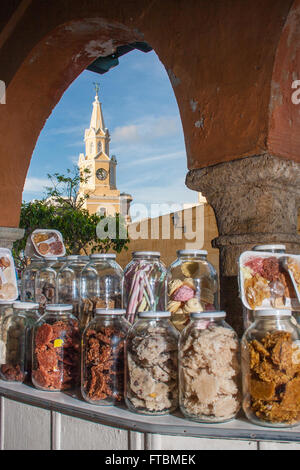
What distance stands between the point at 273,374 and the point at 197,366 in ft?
0.57

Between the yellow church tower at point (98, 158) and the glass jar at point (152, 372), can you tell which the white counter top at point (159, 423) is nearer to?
the glass jar at point (152, 372)

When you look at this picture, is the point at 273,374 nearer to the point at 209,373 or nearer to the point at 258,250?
the point at 209,373

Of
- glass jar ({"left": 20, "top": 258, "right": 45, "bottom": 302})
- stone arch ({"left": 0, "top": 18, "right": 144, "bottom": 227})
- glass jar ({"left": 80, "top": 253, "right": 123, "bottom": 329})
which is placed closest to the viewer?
glass jar ({"left": 80, "top": 253, "right": 123, "bottom": 329})

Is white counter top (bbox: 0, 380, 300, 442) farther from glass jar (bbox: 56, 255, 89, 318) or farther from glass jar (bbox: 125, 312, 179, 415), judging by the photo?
glass jar (bbox: 56, 255, 89, 318)

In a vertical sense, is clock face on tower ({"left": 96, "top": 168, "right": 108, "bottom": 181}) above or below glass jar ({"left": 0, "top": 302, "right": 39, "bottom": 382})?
above

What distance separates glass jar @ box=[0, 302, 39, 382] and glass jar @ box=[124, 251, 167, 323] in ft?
1.21

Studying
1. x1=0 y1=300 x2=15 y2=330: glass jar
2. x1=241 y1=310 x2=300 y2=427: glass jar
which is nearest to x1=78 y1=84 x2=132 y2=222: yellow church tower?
x1=0 y1=300 x2=15 y2=330: glass jar

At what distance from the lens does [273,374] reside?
1049mm

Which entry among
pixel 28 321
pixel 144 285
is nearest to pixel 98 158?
pixel 28 321

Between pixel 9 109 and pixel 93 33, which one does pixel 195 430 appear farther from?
pixel 9 109

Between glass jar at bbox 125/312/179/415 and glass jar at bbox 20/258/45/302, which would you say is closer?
glass jar at bbox 125/312/179/415

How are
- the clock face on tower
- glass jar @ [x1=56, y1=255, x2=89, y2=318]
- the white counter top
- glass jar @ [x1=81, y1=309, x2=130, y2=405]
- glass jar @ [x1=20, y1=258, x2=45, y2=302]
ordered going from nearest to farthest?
the white counter top < glass jar @ [x1=81, y1=309, x2=130, y2=405] < glass jar @ [x1=56, y1=255, x2=89, y2=318] < glass jar @ [x1=20, y1=258, x2=45, y2=302] < the clock face on tower

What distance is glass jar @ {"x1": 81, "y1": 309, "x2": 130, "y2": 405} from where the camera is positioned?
127cm

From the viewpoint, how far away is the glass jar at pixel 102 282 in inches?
66.6
